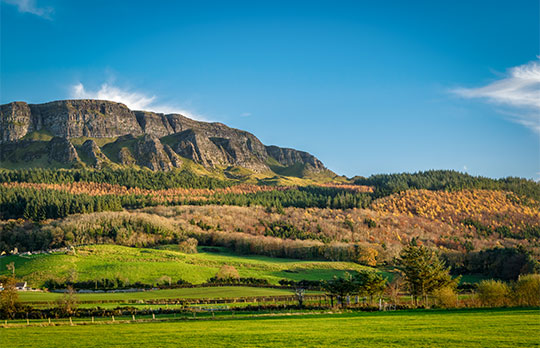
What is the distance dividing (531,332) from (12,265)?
110 meters

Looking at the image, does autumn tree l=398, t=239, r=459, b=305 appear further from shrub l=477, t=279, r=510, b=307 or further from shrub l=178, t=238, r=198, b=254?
shrub l=178, t=238, r=198, b=254

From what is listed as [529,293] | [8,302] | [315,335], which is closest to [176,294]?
[8,302]

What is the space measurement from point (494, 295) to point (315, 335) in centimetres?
4000

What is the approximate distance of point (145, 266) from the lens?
11325 centimetres

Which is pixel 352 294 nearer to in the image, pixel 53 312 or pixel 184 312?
pixel 184 312

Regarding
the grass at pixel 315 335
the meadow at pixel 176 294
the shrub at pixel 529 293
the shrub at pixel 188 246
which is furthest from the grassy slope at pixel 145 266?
A: the grass at pixel 315 335

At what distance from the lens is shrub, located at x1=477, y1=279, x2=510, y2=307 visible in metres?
61.7

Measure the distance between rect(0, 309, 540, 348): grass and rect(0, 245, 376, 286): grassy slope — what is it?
6338 cm

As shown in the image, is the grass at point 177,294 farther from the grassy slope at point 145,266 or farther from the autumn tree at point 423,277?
the autumn tree at point 423,277

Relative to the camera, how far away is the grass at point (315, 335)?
96.1ft

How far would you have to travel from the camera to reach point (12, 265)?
10581cm

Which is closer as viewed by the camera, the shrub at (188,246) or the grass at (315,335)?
the grass at (315,335)

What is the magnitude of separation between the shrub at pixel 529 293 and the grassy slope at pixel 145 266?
6118 centimetres

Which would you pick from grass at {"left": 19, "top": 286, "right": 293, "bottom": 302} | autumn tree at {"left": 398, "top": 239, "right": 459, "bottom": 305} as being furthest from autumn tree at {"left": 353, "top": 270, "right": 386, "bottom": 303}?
grass at {"left": 19, "top": 286, "right": 293, "bottom": 302}
